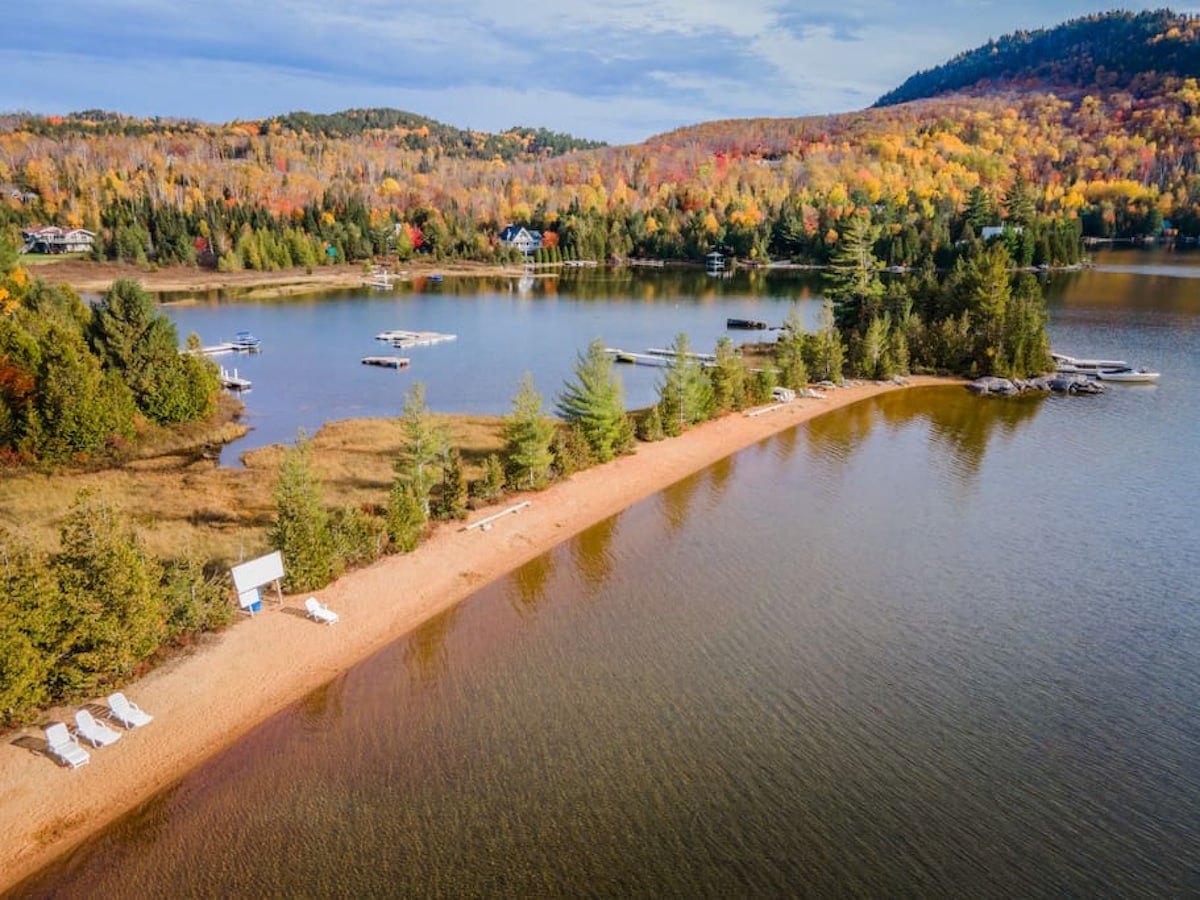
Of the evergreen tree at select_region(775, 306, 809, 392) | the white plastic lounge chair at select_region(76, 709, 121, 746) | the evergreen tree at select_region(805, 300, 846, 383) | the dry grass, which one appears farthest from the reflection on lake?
the evergreen tree at select_region(805, 300, 846, 383)

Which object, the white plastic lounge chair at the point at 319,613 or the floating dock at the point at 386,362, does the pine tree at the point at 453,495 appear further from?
the floating dock at the point at 386,362

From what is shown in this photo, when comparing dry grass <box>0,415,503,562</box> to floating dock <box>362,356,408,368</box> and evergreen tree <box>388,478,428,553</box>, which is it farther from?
floating dock <box>362,356,408,368</box>

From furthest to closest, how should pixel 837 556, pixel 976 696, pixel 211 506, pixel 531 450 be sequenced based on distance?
pixel 531 450
pixel 211 506
pixel 837 556
pixel 976 696

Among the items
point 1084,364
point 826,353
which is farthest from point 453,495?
point 1084,364

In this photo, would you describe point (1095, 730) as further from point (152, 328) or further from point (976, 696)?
point (152, 328)

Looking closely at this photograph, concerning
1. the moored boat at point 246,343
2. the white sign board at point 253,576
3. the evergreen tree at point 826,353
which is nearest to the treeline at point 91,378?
the moored boat at point 246,343

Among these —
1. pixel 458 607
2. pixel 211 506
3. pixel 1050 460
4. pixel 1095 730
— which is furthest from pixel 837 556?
pixel 211 506
